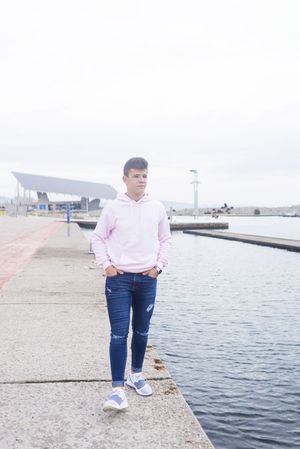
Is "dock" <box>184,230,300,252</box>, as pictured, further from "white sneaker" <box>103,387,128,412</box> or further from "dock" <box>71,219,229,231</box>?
"white sneaker" <box>103,387,128,412</box>

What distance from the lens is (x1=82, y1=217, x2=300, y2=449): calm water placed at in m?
4.73

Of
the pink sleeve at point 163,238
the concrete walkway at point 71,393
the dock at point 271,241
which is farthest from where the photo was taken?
the dock at point 271,241

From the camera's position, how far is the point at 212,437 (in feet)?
14.7

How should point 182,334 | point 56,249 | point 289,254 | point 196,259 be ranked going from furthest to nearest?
point 289,254 < point 196,259 < point 56,249 < point 182,334

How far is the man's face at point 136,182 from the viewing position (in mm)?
3611

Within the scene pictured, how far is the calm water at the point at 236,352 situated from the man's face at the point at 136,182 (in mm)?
2376

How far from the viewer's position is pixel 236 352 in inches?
274

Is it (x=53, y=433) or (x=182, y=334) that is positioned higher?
(x=53, y=433)

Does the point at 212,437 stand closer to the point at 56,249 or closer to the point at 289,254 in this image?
the point at 56,249

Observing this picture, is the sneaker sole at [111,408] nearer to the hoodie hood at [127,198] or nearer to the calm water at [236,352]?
the calm water at [236,352]

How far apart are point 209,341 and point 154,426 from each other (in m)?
4.33

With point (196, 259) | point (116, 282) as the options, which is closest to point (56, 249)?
point (196, 259)

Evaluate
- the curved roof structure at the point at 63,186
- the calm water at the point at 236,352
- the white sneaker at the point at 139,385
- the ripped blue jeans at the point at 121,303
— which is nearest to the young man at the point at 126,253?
the ripped blue jeans at the point at 121,303

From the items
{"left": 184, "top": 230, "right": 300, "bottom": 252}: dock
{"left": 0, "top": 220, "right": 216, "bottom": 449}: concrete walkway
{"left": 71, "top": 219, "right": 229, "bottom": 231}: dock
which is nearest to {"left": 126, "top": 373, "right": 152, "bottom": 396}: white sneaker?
{"left": 0, "top": 220, "right": 216, "bottom": 449}: concrete walkway
